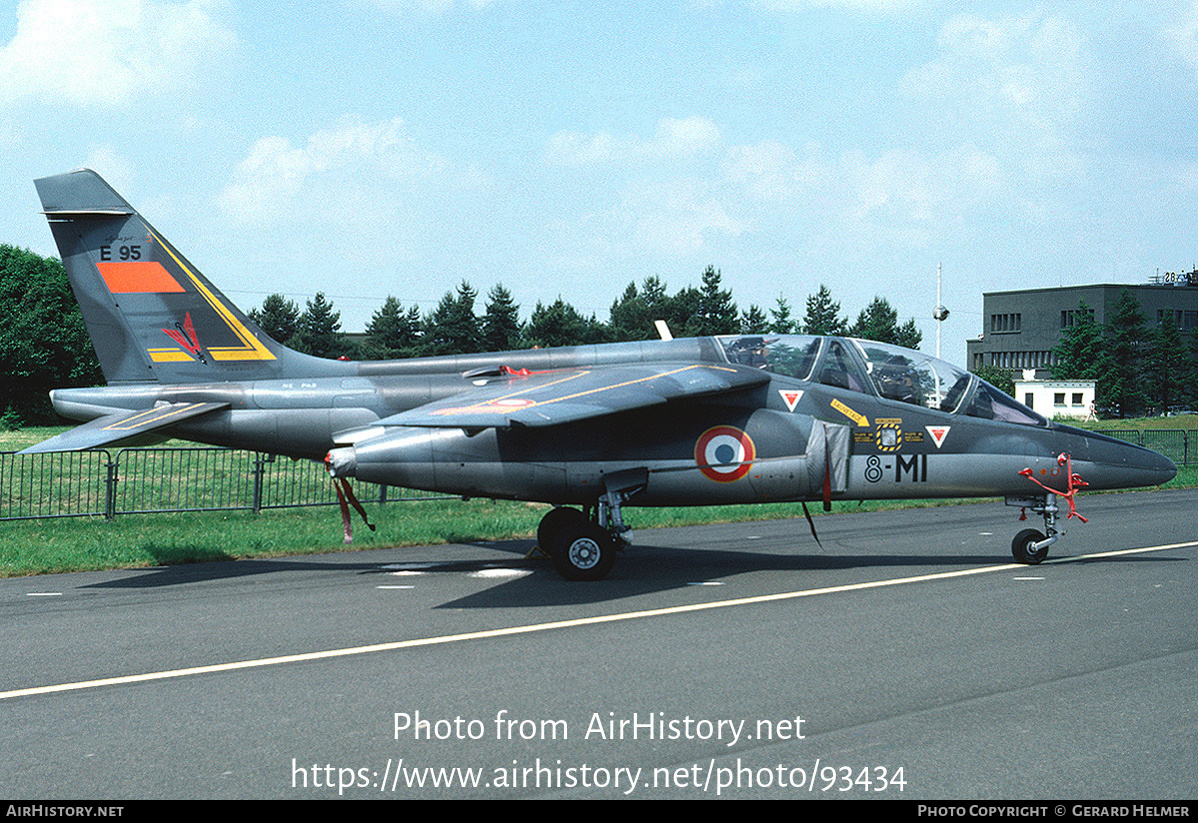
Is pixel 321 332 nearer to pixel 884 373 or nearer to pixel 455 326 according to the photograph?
pixel 455 326

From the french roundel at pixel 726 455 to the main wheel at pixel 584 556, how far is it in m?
1.52

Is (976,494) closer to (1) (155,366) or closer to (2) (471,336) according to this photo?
(1) (155,366)

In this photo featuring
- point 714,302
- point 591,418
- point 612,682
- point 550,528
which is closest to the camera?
point 612,682

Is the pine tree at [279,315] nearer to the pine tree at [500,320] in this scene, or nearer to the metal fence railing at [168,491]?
the pine tree at [500,320]

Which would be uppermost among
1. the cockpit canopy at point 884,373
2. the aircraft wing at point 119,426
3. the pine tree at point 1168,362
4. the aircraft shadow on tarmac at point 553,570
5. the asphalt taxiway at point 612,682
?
the pine tree at point 1168,362

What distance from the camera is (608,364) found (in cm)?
1341

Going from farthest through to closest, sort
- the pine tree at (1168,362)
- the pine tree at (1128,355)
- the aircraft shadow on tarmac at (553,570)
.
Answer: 1. the pine tree at (1168,362)
2. the pine tree at (1128,355)
3. the aircraft shadow on tarmac at (553,570)

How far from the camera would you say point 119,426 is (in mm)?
12102

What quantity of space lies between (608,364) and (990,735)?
8.29 meters

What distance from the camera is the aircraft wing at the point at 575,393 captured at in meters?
10.1

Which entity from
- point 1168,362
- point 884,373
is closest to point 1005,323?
point 1168,362

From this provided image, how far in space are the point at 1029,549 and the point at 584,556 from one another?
563 cm

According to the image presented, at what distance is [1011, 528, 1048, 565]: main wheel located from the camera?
12586 millimetres

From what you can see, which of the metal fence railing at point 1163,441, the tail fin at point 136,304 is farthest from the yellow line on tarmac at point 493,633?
the metal fence railing at point 1163,441
